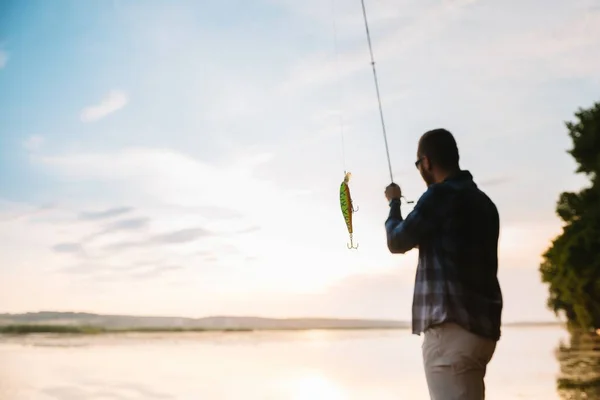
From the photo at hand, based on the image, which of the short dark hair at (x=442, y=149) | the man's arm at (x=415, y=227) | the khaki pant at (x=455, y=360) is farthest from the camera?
the short dark hair at (x=442, y=149)

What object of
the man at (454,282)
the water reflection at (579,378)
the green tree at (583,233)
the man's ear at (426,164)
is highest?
the green tree at (583,233)

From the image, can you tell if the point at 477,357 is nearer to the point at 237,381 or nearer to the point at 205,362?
the point at 237,381

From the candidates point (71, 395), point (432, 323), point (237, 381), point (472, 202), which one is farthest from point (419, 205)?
point (237, 381)

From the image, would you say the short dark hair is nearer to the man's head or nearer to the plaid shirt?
the man's head

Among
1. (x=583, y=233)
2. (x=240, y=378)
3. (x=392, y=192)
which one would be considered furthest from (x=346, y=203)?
(x=583, y=233)

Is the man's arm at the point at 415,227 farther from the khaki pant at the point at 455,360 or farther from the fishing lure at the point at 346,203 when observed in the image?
the fishing lure at the point at 346,203

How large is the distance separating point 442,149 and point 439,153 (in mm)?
24

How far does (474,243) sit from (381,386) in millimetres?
9314

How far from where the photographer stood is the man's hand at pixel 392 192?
392cm

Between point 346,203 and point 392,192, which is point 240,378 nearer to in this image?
point 346,203

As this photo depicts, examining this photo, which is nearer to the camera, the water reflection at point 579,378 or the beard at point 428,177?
the beard at point 428,177

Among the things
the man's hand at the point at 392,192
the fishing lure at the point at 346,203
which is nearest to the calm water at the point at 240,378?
the fishing lure at the point at 346,203

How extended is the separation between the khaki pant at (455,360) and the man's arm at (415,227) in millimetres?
395

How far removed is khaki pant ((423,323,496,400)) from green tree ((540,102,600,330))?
85.8 ft
